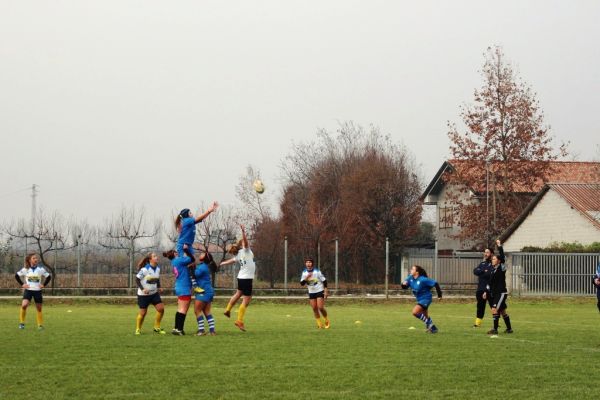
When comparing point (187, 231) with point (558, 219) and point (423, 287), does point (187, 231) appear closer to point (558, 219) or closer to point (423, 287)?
point (423, 287)

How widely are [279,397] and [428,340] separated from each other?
7617 millimetres

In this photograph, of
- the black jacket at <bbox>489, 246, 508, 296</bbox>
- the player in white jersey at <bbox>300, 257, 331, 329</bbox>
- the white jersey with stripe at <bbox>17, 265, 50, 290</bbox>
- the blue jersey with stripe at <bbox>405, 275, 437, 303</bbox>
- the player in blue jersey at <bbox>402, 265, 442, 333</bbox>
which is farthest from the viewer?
the white jersey with stripe at <bbox>17, 265, 50, 290</bbox>

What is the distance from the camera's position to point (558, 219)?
4881cm

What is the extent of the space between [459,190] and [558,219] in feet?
27.2

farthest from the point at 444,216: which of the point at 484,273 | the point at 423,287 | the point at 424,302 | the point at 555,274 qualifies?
the point at 424,302

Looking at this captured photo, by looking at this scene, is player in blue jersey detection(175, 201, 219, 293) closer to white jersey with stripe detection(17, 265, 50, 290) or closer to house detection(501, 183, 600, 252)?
white jersey with stripe detection(17, 265, 50, 290)

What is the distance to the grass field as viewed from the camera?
10812 mm

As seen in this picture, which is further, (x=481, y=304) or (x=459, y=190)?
(x=459, y=190)

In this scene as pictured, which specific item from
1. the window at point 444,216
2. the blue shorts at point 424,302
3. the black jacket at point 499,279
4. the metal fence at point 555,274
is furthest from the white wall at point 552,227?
the blue shorts at point 424,302

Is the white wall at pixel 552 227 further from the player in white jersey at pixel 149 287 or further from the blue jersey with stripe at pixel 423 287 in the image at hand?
the player in white jersey at pixel 149 287

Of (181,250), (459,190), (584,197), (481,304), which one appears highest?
(459,190)

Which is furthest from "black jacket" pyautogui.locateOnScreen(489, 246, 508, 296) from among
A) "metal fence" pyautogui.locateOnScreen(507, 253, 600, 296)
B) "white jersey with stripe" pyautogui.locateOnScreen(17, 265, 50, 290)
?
"metal fence" pyautogui.locateOnScreen(507, 253, 600, 296)

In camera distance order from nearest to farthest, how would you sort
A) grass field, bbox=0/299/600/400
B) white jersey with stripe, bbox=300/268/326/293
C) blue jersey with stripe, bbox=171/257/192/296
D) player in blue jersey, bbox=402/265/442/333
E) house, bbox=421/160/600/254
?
grass field, bbox=0/299/600/400
blue jersey with stripe, bbox=171/257/192/296
player in blue jersey, bbox=402/265/442/333
white jersey with stripe, bbox=300/268/326/293
house, bbox=421/160/600/254

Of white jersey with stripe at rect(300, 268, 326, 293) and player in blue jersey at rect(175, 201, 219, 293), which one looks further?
white jersey with stripe at rect(300, 268, 326, 293)
